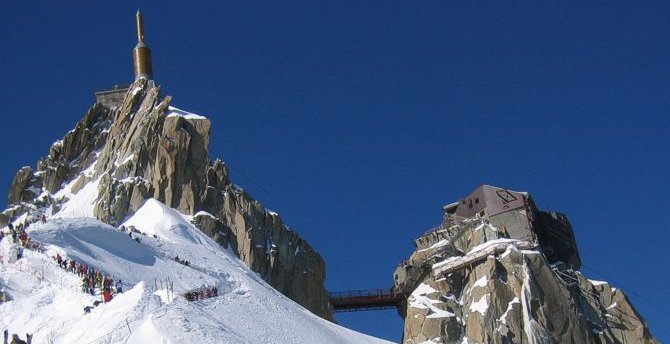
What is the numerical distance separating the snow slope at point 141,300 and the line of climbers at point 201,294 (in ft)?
1.60

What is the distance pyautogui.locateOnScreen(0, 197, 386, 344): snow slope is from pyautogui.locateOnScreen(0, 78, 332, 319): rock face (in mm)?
18161

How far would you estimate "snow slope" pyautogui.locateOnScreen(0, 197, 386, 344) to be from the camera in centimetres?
3809

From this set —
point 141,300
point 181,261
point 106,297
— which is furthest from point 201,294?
point 181,261

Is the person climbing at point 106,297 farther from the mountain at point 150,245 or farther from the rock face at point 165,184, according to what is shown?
the rock face at point 165,184

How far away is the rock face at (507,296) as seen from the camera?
80.2 m

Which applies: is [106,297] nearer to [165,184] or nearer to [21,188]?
[165,184]

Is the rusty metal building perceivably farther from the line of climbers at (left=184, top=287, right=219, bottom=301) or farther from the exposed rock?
the exposed rock

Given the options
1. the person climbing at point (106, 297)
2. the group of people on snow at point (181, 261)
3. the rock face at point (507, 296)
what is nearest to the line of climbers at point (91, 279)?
the person climbing at point (106, 297)

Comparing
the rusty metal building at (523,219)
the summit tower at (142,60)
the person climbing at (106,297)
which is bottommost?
the person climbing at (106,297)

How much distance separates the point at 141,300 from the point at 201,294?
27.8 feet

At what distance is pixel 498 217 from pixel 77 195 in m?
48.0

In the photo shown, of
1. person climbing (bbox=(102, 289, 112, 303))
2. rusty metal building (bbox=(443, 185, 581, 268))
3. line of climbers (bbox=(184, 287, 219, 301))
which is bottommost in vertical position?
person climbing (bbox=(102, 289, 112, 303))

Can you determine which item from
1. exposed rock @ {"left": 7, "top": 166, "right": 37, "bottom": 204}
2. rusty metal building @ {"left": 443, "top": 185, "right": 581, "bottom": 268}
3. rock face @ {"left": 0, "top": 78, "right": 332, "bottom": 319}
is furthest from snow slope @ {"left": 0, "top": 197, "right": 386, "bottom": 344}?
exposed rock @ {"left": 7, "top": 166, "right": 37, "bottom": 204}

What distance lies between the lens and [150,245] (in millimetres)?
63125
